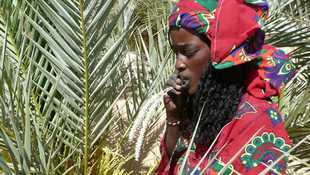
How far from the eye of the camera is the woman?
4.74ft

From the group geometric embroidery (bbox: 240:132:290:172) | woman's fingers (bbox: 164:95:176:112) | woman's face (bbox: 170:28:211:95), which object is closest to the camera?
geometric embroidery (bbox: 240:132:290:172)

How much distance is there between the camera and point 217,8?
5.02 feet

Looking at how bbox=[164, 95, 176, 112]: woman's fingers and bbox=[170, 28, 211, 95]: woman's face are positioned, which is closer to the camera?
bbox=[170, 28, 211, 95]: woman's face

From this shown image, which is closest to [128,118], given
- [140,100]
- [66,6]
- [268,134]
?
[140,100]

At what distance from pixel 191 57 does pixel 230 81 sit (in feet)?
0.38

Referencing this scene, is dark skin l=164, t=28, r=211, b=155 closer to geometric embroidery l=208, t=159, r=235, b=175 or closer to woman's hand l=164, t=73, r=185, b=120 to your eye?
woman's hand l=164, t=73, r=185, b=120

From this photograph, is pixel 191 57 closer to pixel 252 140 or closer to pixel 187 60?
pixel 187 60

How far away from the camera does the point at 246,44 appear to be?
151cm

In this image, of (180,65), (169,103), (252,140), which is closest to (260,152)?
(252,140)

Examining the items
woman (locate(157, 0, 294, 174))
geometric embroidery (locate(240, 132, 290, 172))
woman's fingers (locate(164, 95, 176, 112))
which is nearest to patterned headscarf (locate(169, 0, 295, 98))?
woman (locate(157, 0, 294, 174))

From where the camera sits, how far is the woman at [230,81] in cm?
144

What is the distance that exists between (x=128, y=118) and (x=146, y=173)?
0.22 meters

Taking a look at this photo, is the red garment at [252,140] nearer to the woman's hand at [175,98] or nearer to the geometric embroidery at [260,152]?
the geometric embroidery at [260,152]

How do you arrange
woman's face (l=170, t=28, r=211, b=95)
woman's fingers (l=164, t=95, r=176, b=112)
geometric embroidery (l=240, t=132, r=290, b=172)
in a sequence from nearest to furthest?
geometric embroidery (l=240, t=132, r=290, b=172), woman's face (l=170, t=28, r=211, b=95), woman's fingers (l=164, t=95, r=176, b=112)
